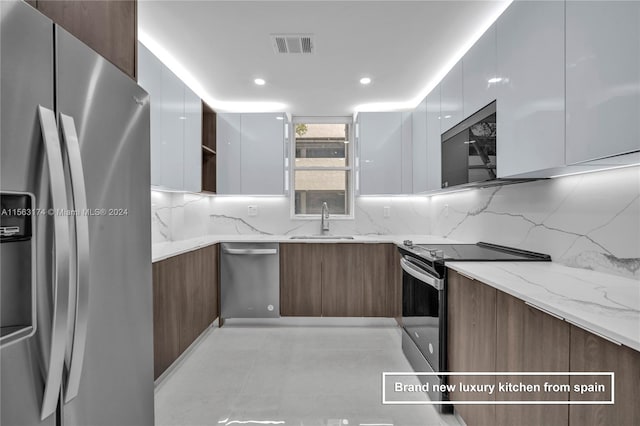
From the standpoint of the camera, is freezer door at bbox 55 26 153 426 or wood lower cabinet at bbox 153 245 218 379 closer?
freezer door at bbox 55 26 153 426

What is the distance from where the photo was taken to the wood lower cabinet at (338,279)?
334 centimetres

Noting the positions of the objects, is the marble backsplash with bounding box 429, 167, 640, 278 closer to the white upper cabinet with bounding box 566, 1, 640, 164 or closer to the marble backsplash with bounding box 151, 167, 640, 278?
the marble backsplash with bounding box 151, 167, 640, 278

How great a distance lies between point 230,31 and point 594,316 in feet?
7.80

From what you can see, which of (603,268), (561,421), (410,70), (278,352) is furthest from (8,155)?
(410,70)

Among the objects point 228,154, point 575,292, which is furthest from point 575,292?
point 228,154

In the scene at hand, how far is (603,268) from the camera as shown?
1525 millimetres

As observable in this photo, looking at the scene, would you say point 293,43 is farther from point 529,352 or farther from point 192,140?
point 529,352

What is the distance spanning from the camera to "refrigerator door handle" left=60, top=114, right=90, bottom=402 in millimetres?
837

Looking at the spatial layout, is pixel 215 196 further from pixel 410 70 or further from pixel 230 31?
pixel 410 70

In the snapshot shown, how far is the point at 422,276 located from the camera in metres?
2.11

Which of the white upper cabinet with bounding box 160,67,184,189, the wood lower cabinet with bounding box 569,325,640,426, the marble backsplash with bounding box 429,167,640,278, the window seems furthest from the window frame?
the wood lower cabinet with bounding box 569,325,640,426

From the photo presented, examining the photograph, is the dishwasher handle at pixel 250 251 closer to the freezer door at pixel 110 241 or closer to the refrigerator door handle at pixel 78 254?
the freezer door at pixel 110 241

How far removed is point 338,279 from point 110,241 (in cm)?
254

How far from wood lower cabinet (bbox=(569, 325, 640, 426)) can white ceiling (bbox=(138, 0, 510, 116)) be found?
1847 millimetres
